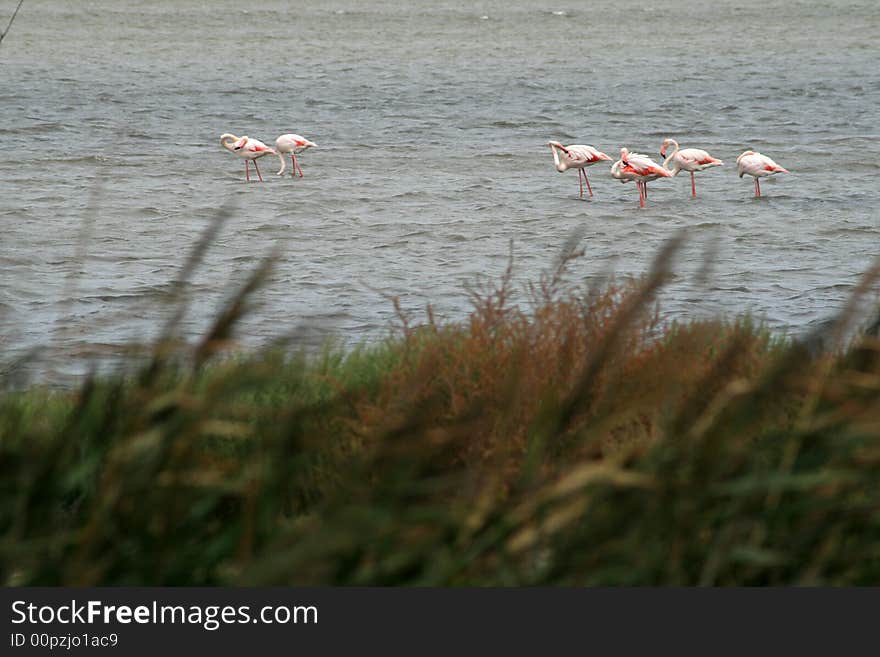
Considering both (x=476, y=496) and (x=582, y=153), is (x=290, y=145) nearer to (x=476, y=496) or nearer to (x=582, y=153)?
(x=582, y=153)

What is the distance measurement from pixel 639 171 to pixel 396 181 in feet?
10.9

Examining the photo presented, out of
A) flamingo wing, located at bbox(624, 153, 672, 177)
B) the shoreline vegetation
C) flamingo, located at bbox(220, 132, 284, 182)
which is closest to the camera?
the shoreline vegetation

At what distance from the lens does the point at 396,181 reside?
19.4 meters

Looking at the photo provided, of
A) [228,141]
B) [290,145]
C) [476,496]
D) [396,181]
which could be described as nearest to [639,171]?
[396,181]

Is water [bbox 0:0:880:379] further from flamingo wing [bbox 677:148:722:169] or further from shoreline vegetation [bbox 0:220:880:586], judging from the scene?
flamingo wing [bbox 677:148:722:169]

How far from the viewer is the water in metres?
12.5

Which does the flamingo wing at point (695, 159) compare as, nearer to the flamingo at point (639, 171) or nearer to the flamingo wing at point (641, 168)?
the flamingo at point (639, 171)

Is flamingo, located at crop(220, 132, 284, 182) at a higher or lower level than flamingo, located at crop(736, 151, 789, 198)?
lower

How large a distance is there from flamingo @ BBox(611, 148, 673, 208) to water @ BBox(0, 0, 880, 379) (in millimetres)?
369

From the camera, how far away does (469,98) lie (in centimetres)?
2973

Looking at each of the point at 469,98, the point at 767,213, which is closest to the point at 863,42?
the point at 469,98

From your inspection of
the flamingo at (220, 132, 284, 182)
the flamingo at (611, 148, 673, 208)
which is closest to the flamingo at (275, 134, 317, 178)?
the flamingo at (220, 132, 284, 182)

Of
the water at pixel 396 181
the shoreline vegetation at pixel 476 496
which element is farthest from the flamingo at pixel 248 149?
the shoreline vegetation at pixel 476 496

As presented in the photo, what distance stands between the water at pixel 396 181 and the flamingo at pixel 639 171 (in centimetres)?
37
